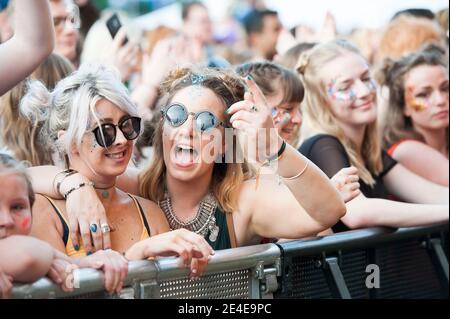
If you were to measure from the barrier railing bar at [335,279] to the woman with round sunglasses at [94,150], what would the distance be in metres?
0.68

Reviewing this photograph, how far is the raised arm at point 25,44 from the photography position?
2.62m

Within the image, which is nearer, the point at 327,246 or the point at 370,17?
the point at 327,246

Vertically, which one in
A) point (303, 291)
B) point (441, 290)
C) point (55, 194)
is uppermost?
point (55, 194)

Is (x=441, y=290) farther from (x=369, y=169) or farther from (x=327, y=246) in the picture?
(x=327, y=246)

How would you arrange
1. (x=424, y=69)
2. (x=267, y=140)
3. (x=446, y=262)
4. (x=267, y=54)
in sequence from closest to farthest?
(x=267, y=140) < (x=446, y=262) < (x=424, y=69) < (x=267, y=54)

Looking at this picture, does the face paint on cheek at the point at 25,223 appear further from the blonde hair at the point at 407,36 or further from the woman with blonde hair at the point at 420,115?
the blonde hair at the point at 407,36

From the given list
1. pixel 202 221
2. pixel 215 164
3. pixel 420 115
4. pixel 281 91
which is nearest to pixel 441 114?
pixel 420 115

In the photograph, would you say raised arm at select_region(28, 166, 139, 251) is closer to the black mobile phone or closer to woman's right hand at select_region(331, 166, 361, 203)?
woman's right hand at select_region(331, 166, 361, 203)

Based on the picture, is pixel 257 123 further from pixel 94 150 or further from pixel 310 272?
pixel 310 272

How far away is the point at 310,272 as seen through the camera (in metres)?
3.22

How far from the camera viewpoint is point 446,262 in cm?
407

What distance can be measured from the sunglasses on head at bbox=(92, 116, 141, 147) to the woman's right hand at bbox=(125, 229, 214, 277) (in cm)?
41

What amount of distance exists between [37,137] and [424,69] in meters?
2.36

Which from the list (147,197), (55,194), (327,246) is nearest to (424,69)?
(327,246)
